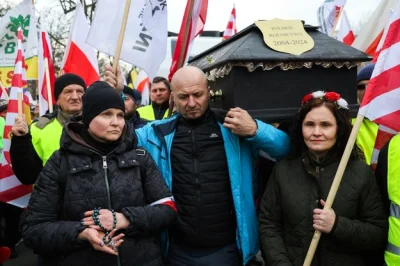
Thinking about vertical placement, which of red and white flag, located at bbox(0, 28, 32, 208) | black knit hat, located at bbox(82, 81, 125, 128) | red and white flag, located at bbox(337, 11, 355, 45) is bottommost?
red and white flag, located at bbox(0, 28, 32, 208)

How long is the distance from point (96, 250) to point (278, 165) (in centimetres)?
103

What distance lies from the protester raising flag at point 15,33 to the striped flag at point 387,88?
3813mm

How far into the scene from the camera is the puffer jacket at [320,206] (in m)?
1.91

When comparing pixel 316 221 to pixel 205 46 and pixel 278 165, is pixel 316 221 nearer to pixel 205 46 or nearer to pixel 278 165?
pixel 278 165

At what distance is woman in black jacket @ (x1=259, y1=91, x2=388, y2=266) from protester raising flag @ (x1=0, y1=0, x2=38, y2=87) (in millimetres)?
3569

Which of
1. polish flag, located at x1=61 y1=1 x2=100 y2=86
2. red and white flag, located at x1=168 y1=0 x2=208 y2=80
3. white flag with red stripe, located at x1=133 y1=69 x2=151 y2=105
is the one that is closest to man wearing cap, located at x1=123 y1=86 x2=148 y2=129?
polish flag, located at x1=61 y1=1 x2=100 y2=86

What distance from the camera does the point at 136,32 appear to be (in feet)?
10.5

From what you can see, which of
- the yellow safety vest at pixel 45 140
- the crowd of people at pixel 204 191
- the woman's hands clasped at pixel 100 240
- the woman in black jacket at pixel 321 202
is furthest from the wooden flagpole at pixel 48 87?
the woman in black jacket at pixel 321 202

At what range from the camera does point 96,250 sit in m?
1.94

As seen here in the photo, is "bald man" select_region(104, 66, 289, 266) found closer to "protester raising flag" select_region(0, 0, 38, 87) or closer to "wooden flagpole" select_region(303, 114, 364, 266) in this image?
"wooden flagpole" select_region(303, 114, 364, 266)

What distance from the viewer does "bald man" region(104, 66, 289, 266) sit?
7.36 feet

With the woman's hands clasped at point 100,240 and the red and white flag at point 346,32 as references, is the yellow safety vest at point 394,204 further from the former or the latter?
the red and white flag at point 346,32

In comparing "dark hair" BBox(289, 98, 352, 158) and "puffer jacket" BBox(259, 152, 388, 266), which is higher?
"dark hair" BBox(289, 98, 352, 158)

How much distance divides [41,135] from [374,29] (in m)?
3.17
